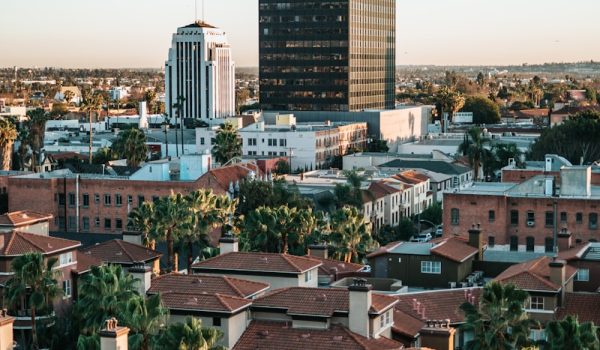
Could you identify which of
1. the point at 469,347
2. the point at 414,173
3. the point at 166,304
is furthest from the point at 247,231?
the point at 414,173

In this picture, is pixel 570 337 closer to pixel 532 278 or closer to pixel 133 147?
pixel 532 278

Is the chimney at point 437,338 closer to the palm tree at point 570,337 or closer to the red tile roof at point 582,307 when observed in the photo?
the palm tree at point 570,337

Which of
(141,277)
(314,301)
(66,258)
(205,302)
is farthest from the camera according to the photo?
(66,258)

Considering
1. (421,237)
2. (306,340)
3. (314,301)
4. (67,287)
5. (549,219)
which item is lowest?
(421,237)

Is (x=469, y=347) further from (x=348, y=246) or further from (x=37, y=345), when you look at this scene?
(x=348, y=246)

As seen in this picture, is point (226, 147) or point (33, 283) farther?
point (226, 147)

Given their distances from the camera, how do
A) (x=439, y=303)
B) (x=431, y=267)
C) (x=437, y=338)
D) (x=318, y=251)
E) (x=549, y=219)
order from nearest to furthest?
(x=437, y=338) < (x=439, y=303) < (x=431, y=267) < (x=318, y=251) < (x=549, y=219)

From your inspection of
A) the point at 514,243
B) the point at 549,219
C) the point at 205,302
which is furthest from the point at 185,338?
the point at 514,243
